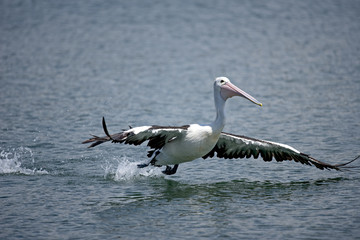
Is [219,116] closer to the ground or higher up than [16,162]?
higher up

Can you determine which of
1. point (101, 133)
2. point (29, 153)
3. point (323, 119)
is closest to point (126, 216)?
point (29, 153)

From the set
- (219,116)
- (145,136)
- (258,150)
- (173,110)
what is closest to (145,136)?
(145,136)

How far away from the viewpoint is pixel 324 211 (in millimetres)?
8500

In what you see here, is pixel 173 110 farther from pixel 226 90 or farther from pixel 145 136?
pixel 145 136

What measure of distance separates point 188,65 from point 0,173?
10125mm

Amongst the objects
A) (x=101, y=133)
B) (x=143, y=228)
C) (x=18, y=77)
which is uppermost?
(x=18, y=77)

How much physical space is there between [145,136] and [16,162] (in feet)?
9.52

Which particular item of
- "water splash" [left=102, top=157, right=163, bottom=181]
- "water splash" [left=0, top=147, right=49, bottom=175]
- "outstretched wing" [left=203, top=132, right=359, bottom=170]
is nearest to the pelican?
"outstretched wing" [left=203, top=132, right=359, bottom=170]

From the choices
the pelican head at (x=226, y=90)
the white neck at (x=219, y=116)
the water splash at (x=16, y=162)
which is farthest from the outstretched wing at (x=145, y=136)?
the water splash at (x=16, y=162)

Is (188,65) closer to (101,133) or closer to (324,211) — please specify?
(101,133)

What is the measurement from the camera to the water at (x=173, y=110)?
833 centimetres

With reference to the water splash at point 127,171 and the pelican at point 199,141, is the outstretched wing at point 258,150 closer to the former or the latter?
the pelican at point 199,141

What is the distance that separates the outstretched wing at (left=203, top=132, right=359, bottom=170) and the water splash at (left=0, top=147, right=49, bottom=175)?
2.97 metres

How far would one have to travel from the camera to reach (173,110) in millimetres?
14562
